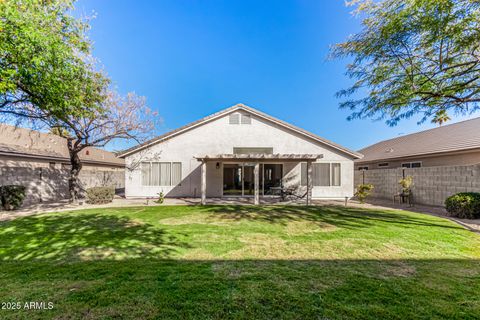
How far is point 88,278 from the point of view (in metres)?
3.52

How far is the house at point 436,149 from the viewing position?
39.7 ft

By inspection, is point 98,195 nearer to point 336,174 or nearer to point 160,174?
point 160,174

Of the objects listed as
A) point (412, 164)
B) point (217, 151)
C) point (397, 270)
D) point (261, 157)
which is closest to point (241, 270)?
point (397, 270)

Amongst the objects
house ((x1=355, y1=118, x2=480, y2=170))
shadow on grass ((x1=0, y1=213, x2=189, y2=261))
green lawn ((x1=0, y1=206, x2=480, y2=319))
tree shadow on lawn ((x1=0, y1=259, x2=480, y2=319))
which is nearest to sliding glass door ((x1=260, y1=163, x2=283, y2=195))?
green lawn ((x1=0, y1=206, x2=480, y2=319))

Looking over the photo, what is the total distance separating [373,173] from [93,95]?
1790 centimetres

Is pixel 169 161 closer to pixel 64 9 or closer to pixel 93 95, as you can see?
pixel 93 95

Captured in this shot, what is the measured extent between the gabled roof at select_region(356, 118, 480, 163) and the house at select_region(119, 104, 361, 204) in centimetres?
460

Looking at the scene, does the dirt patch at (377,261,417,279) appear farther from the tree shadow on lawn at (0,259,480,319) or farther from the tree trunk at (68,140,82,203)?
the tree trunk at (68,140,82,203)

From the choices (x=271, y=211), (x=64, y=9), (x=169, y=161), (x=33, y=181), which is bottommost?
(x=271, y=211)

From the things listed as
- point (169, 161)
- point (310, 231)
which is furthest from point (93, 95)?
point (310, 231)

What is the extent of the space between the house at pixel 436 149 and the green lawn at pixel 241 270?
8.33 m

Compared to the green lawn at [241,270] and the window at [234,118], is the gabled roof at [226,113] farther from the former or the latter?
the green lawn at [241,270]

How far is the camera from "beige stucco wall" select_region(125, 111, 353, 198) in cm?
1437

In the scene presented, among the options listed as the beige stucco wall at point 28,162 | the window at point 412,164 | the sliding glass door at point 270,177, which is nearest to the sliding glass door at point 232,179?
the sliding glass door at point 270,177
